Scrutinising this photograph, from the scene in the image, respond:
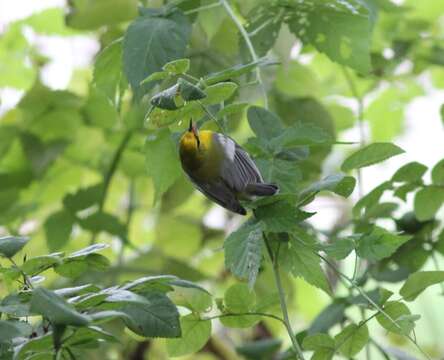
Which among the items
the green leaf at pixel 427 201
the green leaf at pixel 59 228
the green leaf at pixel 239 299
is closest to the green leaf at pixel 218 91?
the green leaf at pixel 239 299

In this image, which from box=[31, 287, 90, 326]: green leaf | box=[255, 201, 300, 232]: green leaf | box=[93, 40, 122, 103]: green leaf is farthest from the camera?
box=[93, 40, 122, 103]: green leaf

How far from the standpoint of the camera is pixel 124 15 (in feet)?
2.79

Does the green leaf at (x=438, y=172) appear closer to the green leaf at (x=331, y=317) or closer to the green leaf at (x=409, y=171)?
the green leaf at (x=409, y=171)

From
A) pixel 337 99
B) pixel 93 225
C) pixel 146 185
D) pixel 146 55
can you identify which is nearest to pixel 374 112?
pixel 337 99

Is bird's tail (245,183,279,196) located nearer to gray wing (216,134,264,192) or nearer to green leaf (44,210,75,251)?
gray wing (216,134,264,192)

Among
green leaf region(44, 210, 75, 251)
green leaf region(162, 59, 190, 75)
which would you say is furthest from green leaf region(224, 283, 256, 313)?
green leaf region(44, 210, 75, 251)

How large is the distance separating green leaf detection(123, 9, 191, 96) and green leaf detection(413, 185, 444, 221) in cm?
23

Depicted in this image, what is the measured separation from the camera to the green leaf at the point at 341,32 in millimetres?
619

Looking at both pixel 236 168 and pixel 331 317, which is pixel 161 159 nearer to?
pixel 236 168

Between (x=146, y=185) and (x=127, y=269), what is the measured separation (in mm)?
228

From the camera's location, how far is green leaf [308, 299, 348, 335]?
0.66 m

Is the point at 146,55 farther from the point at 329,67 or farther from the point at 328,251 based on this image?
the point at 329,67

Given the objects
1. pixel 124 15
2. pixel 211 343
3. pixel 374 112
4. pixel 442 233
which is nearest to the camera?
pixel 442 233

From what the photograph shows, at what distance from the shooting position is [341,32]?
2.04ft
